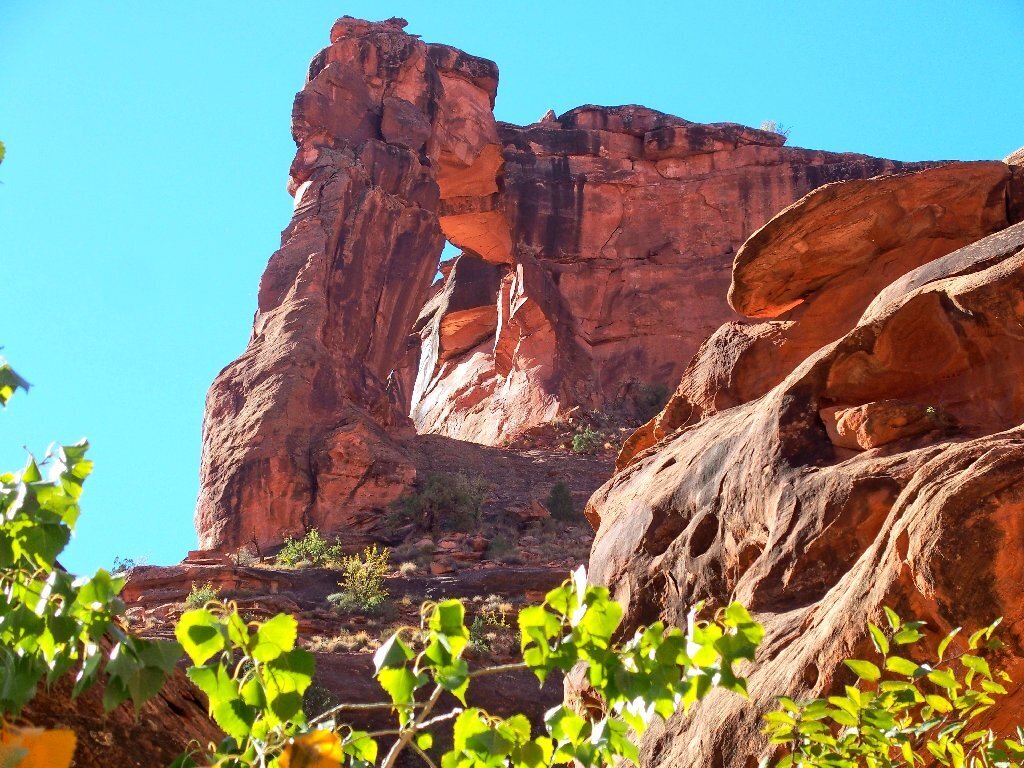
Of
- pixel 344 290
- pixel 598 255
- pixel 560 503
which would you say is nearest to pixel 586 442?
pixel 560 503

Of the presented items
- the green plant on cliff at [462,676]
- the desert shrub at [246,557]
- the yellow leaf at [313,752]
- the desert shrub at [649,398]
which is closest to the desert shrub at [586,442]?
the desert shrub at [649,398]

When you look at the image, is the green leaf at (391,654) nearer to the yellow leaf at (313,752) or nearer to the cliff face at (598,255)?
the yellow leaf at (313,752)

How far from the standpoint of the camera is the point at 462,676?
3170 mm

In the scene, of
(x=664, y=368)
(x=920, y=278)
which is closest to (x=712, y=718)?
(x=920, y=278)

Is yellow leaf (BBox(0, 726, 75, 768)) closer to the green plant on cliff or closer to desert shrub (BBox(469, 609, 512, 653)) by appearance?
the green plant on cliff

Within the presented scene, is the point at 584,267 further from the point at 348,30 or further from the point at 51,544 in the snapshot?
the point at 51,544

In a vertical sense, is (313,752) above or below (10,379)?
below

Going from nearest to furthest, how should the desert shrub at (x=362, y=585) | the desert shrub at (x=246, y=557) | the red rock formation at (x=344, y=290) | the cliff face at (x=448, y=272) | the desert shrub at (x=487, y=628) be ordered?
the desert shrub at (x=487, y=628)
the desert shrub at (x=362, y=585)
the desert shrub at (x=246, y=557)
the red rock formation at (x=344, y=290)
the cliff face at (x=448, y=272)

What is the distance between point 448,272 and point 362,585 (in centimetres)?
2786

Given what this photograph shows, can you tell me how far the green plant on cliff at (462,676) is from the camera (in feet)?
10.2

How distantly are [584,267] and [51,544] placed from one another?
39.4 m

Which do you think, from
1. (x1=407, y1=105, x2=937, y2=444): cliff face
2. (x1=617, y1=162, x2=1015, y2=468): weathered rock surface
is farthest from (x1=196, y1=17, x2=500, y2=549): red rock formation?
(x1=617, y1=162, x2=1015, y2=468): weathered rock surface

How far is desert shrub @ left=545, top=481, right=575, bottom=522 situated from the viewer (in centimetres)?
3011

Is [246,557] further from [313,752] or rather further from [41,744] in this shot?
[41,744]
